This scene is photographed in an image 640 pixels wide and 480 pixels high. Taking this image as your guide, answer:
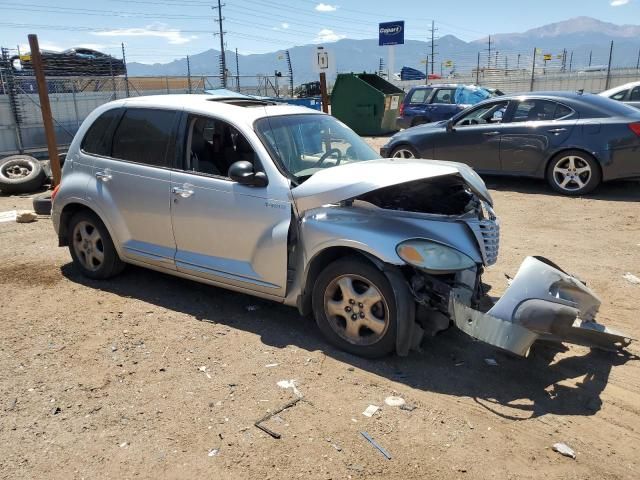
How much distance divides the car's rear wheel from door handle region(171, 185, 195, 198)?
6573mm

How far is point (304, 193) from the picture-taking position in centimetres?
397

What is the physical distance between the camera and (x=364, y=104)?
20.1 metres

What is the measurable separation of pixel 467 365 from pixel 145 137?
336 centimetres

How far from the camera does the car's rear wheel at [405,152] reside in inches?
410

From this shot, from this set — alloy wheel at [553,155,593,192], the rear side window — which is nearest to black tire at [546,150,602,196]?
alloy wheel at [553,155,593,192]

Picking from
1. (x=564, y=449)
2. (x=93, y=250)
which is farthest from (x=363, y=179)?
(x=93, y=250)

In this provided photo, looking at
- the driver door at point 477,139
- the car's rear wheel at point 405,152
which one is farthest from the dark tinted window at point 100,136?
the driver door at point 477,139

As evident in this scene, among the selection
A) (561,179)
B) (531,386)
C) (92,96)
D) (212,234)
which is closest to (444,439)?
(531,386)

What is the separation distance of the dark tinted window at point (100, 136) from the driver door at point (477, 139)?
21.1 ft

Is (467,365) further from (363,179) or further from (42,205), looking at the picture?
(42,205)

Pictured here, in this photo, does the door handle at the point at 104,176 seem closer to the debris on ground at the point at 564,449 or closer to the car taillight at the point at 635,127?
the debris on ground at the point at 564,449

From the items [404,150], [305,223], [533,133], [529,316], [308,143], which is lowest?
[529,316]

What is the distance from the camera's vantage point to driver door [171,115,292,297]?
412cm

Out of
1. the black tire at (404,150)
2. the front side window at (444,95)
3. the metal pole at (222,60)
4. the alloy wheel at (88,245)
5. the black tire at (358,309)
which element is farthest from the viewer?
the metal pole at (222,60)
